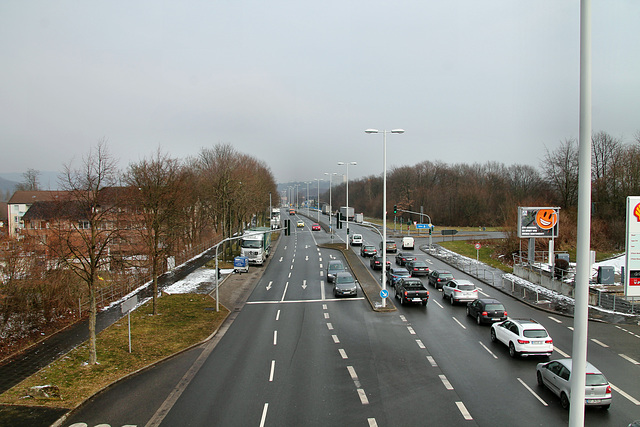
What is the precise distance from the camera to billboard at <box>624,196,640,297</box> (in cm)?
1997

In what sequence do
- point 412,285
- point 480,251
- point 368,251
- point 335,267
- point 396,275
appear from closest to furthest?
point 412,285 < point 396,275 < point 335,267 < point 368,251 < point 480,251

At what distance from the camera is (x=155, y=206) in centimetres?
2938

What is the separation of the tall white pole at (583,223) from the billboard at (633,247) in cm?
1623

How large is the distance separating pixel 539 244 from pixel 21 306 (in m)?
46.8

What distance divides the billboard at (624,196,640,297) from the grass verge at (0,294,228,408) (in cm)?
2101

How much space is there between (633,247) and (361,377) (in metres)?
15.0

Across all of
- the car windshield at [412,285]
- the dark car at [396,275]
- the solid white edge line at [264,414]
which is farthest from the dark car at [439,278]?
the solid white edge line at [264,414]

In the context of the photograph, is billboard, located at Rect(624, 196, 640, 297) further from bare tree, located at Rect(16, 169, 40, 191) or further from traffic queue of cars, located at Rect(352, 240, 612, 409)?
bare tree, located at Rect(16, 169, 40, 191)

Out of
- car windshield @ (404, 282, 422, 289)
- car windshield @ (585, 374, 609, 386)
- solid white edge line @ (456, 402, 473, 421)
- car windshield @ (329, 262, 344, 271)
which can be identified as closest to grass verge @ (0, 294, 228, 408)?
car windshield @ (329, 262, 344, 271)

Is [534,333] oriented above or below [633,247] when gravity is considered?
below

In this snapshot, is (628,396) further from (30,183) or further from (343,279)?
(30,183)

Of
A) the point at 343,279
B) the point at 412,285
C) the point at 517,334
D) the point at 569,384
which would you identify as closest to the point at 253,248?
the point at 343,279

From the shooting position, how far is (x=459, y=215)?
10681cm

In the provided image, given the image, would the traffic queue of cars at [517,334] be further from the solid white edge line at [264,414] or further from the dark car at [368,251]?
the dark car at [368,251]
